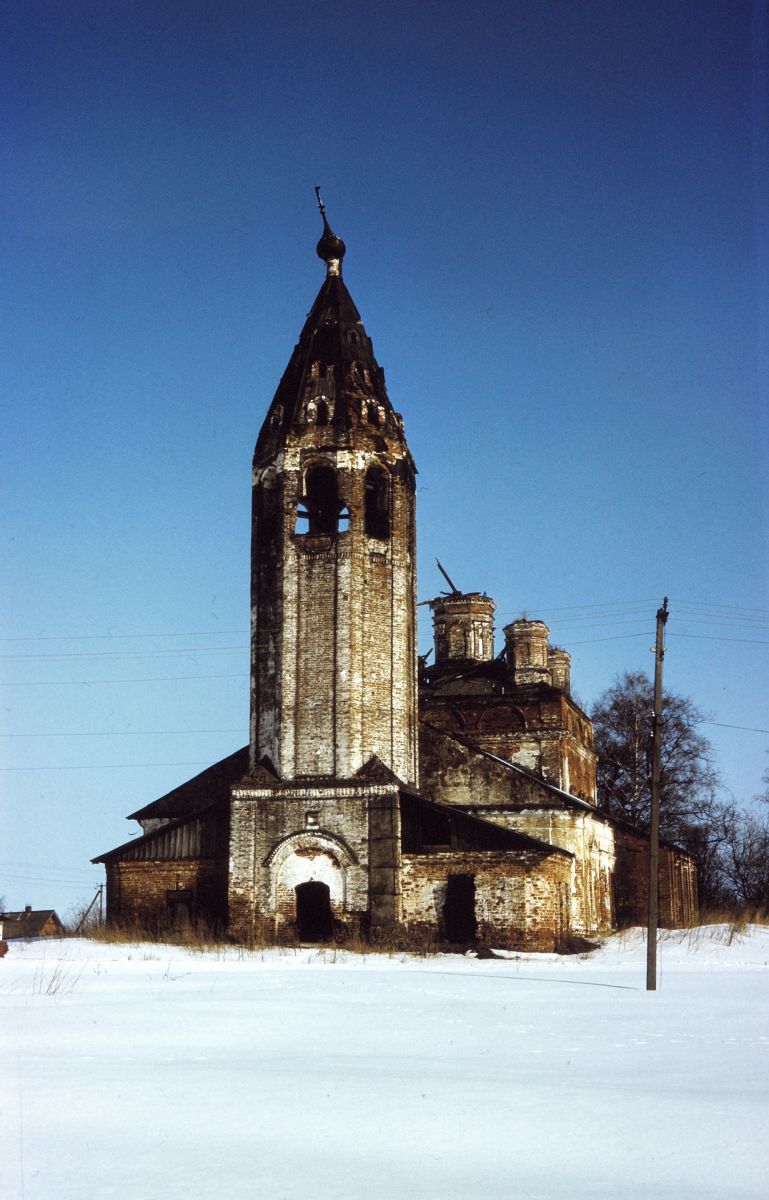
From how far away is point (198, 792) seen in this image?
29938 millimetres

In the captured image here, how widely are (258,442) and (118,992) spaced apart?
1701cm

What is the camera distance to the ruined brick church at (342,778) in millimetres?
24469

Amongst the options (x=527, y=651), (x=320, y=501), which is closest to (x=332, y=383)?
(x=320, y=501)

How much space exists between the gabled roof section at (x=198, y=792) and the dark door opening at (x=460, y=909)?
274 inches

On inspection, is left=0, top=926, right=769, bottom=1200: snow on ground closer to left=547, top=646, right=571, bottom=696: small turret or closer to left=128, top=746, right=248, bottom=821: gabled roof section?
left=128, top=746, right=248, bottom=821: gabled roof section

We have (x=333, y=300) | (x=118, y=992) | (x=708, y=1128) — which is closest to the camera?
(x=708, y=1128)

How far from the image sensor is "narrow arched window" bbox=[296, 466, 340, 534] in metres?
26.9

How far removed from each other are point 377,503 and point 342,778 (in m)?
6.32

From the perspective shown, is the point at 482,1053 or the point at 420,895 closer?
the point at 482,1053

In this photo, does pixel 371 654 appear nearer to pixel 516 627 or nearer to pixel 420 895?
pixel 420 895

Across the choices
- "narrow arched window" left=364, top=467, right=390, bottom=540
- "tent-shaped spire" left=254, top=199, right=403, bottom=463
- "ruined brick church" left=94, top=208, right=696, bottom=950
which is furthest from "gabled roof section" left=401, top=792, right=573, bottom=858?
"tent-shaped spire" left=254, top=199, right=403, bottom=463

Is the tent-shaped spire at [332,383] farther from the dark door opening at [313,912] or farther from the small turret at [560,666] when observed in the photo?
the small turret at [560,666]

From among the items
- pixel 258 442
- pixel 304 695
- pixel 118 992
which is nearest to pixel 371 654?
pixel 304 695

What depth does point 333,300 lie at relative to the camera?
29.1 m
